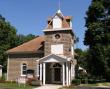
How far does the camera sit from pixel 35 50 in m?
49.3

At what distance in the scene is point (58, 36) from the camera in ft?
155

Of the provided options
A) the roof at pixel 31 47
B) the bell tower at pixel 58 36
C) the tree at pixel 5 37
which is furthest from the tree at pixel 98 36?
the tree at pixel 5 37

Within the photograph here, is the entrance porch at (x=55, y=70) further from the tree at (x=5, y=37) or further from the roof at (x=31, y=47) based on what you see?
the tree at (x=5, y=37)

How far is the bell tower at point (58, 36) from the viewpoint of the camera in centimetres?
4669

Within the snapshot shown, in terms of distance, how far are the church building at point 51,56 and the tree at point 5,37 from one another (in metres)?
27.0

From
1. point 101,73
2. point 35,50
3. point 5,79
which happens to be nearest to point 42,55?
point 35,50

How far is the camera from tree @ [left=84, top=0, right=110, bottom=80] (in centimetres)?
5000

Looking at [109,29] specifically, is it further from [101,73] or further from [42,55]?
[42,55]

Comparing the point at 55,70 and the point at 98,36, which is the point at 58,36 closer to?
the point at 55,70

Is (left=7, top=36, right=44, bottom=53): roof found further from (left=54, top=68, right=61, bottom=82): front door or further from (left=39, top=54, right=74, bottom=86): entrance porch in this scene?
(left=54, top=68, right=61, bottom=82): front door

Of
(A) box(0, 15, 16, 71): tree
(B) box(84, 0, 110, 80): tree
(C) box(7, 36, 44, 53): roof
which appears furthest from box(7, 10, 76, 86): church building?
(A) box(0, 15, 16, 71): tree

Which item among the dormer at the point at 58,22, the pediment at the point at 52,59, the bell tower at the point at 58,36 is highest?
the dormer at the point at 58,22

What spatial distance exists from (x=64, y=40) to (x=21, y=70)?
28.8ft

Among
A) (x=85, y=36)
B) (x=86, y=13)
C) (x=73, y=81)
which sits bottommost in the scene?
(x=73, y=81)
